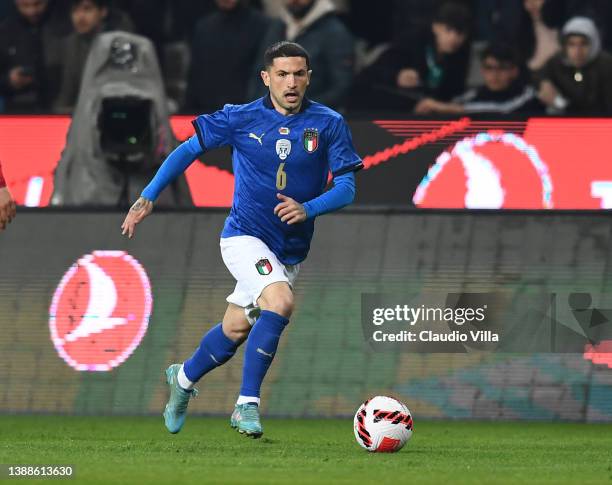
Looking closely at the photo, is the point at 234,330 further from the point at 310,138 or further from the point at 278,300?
the point at 310,138

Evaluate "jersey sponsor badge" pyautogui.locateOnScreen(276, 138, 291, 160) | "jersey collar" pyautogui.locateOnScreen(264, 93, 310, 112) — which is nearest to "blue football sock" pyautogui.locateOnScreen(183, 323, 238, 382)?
"jersey sponsor badge" pyautogui.locateOnScreen(276, 138, 291, 160)

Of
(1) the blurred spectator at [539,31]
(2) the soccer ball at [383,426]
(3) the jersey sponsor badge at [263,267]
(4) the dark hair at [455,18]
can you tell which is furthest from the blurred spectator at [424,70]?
(2) the soccer ball at [383,426]

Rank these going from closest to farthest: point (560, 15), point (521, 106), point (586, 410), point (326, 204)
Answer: point (326, 204) < point (586, 410) < point (521, 106) < point (560, 15)

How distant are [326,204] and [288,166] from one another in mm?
369

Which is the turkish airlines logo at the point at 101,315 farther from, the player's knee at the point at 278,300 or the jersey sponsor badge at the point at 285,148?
the jersey sponsor badge at the point at 285,148

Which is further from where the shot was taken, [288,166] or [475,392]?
[475,392]

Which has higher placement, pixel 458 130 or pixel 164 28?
pixel 164 28

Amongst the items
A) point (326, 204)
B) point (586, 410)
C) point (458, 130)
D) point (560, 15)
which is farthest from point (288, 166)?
point (560, 15)

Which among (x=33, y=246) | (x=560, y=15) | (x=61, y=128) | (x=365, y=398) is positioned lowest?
(x=365, y=398)

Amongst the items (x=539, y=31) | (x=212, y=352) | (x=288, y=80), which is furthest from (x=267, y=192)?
(x=539, y=31)

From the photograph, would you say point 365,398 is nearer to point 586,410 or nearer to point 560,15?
point 586,410

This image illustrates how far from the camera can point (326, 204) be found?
853 cm

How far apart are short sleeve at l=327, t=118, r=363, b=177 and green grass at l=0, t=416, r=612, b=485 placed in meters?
1.46

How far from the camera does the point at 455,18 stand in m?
14.0
